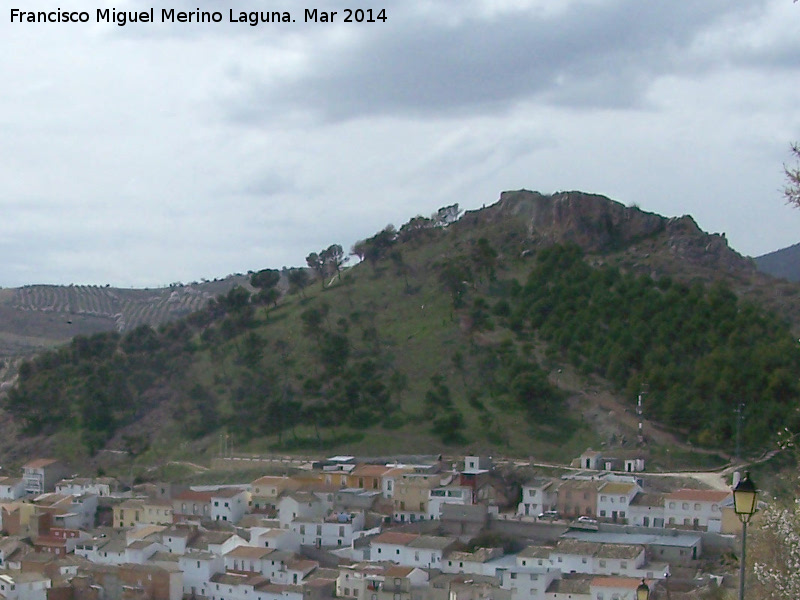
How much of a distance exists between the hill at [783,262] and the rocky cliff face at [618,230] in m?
16.9

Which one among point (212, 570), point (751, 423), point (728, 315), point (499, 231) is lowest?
point (212, 570)

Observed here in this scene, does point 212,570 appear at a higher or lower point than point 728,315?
lower

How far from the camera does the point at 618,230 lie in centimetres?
4700

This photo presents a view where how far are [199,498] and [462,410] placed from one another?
8.59m

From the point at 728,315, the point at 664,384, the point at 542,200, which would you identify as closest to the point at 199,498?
the point at 664,384

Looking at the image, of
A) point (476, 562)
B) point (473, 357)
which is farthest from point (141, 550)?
point (473, 357)

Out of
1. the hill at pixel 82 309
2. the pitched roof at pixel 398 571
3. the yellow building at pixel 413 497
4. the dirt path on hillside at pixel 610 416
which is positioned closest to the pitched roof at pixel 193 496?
the yellow building at pixel 413 497

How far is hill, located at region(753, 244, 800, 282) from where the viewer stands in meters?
62.4

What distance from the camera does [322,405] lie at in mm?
35969

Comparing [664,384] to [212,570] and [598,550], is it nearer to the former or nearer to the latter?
[598,550]

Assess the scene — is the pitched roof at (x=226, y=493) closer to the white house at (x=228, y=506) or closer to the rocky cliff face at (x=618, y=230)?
the white house at (x=228, y=506)

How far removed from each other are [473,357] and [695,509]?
12780 mm

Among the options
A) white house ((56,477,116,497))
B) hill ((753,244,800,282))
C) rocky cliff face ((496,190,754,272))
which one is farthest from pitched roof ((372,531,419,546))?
hill ((753,244,800,282))

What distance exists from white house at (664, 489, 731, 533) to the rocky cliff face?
19.8 meters
